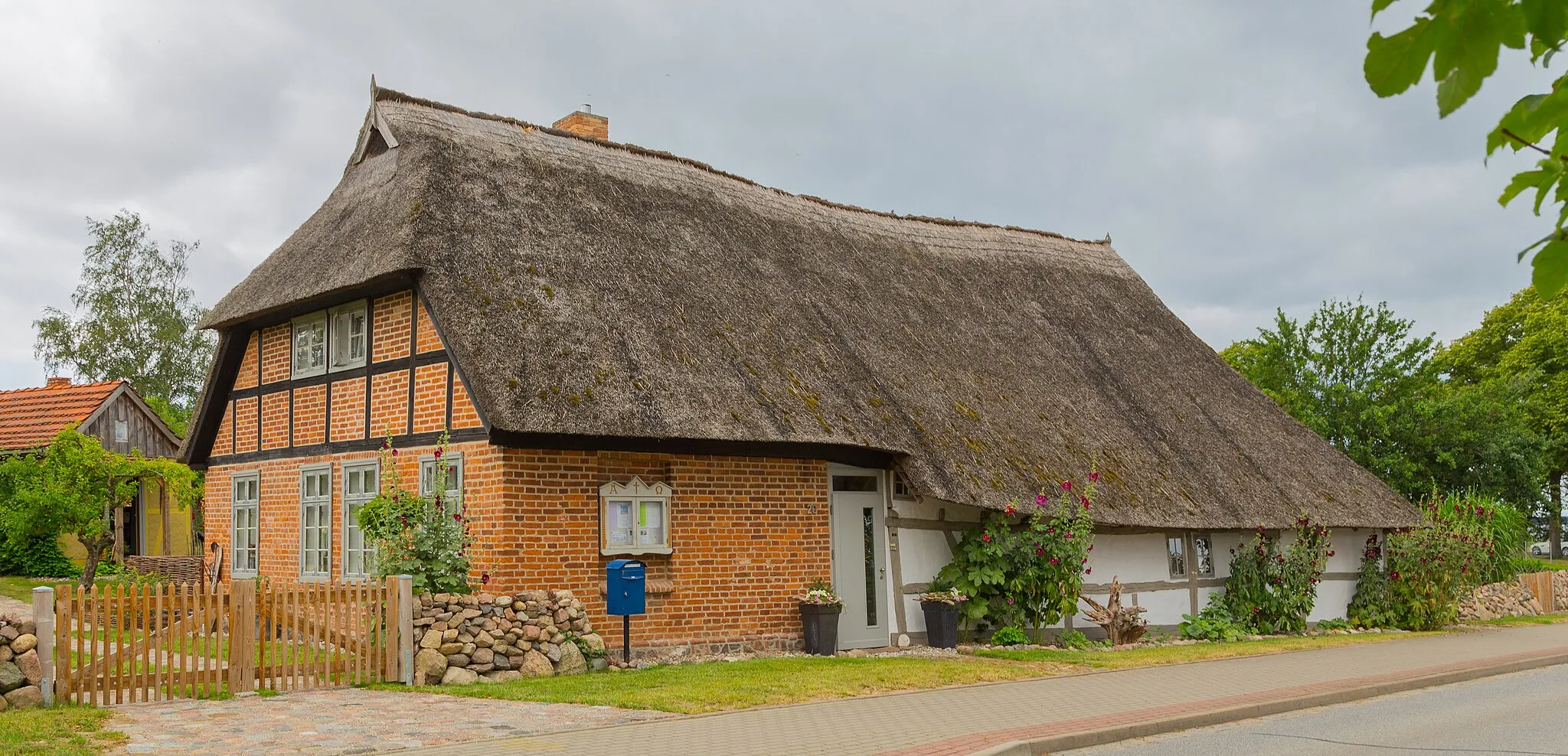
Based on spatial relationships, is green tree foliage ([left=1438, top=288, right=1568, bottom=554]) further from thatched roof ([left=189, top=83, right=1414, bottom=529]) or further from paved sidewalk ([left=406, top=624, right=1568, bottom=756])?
paved sidewalk ([left=406, top=624, right=1568, bottom=756])

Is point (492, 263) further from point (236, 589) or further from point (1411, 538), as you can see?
point (1411, 538)

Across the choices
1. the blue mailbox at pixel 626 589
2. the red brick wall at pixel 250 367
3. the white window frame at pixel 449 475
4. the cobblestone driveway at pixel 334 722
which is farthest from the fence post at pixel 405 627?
the red brick wall at pixel 250 367

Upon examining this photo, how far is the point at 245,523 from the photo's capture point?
17297mm

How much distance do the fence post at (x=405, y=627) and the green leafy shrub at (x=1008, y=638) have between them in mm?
7222

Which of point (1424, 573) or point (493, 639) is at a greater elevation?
point (493, 639)

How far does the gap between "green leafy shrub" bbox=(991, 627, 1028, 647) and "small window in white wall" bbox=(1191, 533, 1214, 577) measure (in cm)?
452

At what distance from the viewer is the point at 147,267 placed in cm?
3853

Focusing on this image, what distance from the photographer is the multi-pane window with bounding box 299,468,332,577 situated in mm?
15578

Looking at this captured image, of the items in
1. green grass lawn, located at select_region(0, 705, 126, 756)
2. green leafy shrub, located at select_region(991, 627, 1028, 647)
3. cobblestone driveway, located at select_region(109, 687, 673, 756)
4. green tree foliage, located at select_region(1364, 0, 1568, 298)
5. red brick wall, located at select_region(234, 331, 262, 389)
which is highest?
red brick wall, located at select_region(234, 331, 262, 389)

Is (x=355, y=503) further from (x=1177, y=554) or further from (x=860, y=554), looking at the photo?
(x=1177, y=554)

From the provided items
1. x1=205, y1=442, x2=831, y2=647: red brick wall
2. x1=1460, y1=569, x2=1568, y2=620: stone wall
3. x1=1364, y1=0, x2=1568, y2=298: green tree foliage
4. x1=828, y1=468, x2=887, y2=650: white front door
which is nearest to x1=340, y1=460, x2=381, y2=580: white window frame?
x1=205, y1=442, x2=831, y2=647: red brick wall

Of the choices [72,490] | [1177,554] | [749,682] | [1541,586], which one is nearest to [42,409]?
[72,490]

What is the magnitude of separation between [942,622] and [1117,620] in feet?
9.61

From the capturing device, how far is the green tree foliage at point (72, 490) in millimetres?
20344
